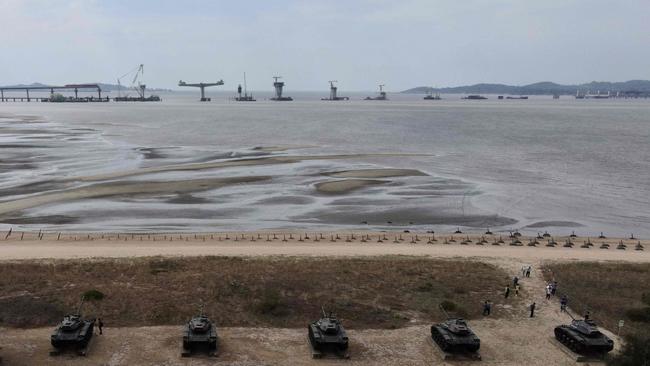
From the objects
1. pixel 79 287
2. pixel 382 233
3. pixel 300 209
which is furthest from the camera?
pixel 300 209

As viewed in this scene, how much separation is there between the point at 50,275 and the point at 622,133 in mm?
154456

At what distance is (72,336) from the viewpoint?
25.5 m

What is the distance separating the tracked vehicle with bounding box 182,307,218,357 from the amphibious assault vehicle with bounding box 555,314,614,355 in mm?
16240

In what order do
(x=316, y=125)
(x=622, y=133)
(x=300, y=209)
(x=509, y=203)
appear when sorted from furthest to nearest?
(x=316, y=125) < (x=622, y=133) < (x=509, y=203) < (x=300, y=209)

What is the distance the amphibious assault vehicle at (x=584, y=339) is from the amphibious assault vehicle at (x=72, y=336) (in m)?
21.9

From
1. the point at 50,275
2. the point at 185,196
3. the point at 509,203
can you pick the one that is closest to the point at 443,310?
the point at 50,275

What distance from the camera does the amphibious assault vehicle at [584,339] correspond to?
84.9ft

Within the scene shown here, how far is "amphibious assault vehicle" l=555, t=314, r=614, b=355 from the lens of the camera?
25875mm

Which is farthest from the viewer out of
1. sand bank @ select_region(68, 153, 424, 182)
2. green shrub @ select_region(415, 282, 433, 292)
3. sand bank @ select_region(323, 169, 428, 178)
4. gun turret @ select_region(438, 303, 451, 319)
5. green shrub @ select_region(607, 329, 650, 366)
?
sand bank @ select_region(323, 169, 428, 178)

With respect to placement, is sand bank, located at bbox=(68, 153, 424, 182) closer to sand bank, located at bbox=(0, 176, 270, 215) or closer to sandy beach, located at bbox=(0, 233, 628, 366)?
sand bank, located at bbox=(0, 176, 270, 215)

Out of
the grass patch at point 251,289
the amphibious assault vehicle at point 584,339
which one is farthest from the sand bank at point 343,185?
the amphibious assault vehicle at point 584,339

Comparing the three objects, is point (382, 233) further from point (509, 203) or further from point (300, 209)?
point (509, 203)

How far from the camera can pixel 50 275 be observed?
35.5 meters

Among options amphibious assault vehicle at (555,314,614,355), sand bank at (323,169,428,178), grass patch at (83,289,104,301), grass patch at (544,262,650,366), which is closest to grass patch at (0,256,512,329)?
grass patch at (83,289,104,301)
